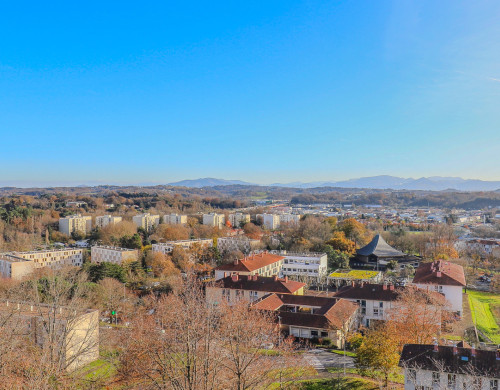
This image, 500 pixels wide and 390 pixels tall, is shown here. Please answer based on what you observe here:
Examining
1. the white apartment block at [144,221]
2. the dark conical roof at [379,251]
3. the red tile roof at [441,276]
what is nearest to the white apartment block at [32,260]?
the white apartment block at [144,221]

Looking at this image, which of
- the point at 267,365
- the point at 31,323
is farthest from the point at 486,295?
the point at 31,323

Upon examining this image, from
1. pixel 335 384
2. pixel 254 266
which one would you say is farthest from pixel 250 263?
pixel 335 384

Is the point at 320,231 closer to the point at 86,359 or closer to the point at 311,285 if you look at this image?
the point at 311,285

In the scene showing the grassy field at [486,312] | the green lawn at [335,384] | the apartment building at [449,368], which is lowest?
the grassy field at [486,312]

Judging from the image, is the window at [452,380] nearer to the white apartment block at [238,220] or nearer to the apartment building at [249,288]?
the apartment building at [249,288]

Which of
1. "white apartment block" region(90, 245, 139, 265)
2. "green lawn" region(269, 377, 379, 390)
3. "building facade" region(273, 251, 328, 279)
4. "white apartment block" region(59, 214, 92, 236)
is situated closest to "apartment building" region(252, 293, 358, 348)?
"green lawn" region(269, 377, 379, 390)

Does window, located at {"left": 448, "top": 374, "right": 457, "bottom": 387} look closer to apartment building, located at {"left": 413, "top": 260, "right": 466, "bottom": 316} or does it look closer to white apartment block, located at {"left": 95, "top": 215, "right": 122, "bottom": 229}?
apartment building, located at {"left": 413, "top": 260, "right": 466, "bottom": 316}

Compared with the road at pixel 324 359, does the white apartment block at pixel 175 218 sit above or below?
above
